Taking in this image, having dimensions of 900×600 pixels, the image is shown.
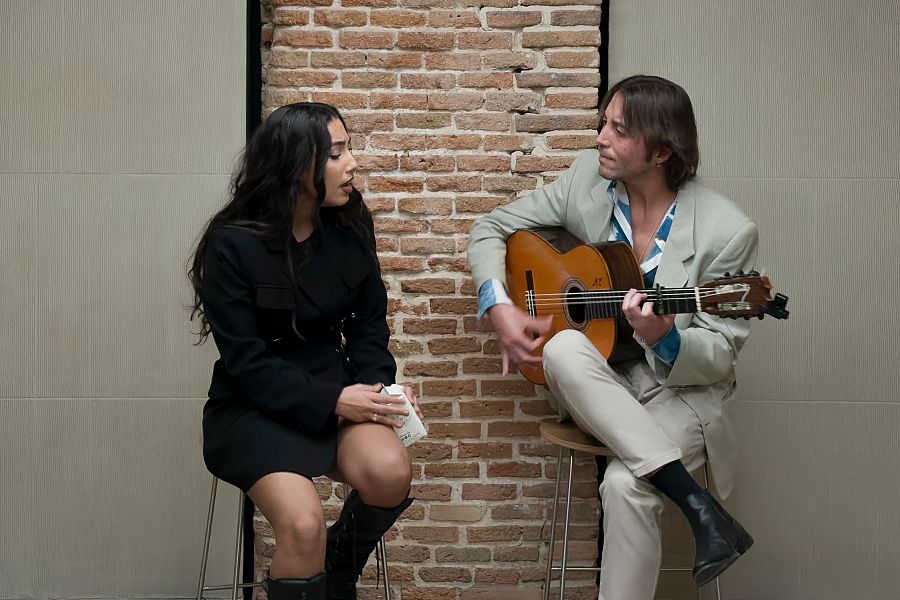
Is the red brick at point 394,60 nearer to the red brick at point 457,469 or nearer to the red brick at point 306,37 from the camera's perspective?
the red brick at point 306,37

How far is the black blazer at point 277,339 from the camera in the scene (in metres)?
2.33

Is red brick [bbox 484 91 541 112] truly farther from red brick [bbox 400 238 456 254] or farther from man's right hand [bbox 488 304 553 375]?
man's right hand [bbox 488 304 553 375]

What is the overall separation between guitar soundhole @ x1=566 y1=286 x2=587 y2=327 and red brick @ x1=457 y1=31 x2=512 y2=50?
0.93 m

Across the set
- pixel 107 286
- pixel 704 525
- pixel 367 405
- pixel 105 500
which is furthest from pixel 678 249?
pixel 105 500

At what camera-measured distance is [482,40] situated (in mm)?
3074

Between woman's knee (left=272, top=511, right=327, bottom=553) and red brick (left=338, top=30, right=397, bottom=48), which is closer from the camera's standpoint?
woman's knee (left=272, top=511, right=327, bottom=553)

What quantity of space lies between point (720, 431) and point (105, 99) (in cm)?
223

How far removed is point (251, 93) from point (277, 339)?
1.11 meters

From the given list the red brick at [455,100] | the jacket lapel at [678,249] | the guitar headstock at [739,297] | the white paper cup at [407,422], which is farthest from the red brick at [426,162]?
the guitar headstock at [739,297]

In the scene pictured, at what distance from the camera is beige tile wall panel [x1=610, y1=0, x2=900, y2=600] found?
3166mm

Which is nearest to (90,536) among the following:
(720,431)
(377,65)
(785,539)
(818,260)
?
(377,65)

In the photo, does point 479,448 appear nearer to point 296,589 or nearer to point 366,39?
point 296,589

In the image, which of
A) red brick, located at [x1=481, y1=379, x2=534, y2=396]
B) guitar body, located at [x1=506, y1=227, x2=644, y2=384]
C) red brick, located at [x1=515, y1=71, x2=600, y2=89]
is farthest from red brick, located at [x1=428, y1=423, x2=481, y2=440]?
red brick, located at [x1=515, y1=71, x2=600, y2=89]

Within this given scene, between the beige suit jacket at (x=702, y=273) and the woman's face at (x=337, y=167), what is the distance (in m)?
0.54
